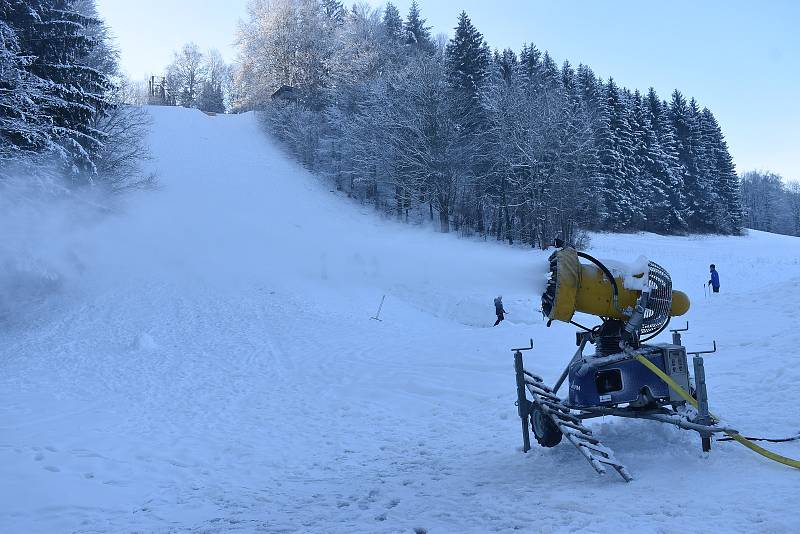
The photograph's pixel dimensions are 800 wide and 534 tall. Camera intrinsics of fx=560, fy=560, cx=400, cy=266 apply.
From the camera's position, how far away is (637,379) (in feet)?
19.7

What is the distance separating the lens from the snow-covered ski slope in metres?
5.15

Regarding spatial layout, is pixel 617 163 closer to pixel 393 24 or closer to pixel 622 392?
pixel 393 24

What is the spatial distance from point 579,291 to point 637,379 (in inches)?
44.2

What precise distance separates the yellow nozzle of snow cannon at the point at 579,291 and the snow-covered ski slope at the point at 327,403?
149 cm

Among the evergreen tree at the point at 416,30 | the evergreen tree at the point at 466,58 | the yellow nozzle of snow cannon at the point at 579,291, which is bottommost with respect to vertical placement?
the yellow nozzle of snow cannon at the point at 579,291

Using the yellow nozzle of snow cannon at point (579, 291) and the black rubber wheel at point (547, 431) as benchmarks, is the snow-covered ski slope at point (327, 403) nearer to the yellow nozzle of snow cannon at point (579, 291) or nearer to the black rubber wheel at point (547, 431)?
the black rubber wheel at point (547, 431)

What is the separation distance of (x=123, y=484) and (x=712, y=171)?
229 feet

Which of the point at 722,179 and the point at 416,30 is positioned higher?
the point at 416,30

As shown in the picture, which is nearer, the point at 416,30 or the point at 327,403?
the point at 327,403

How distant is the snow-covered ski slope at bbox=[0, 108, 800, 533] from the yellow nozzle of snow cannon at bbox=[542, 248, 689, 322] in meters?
1.49

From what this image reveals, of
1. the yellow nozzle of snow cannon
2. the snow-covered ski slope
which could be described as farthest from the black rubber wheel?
the yellow nozzle of snow cannon

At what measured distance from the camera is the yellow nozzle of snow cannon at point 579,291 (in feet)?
19.4

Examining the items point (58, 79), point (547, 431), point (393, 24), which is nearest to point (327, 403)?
point (547, 431)

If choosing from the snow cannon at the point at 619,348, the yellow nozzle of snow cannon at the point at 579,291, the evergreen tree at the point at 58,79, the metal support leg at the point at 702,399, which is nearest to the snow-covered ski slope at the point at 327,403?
the metal support leg at the point at 702,399
